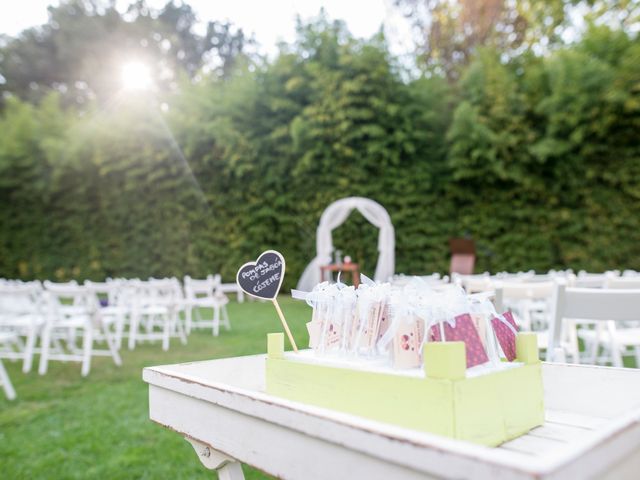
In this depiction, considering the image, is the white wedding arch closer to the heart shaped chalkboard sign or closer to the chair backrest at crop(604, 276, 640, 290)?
the chair backrest at crop(604, 276, 640, 290)

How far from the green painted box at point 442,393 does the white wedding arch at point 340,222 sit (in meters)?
8.56

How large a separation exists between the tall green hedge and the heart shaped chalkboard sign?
8799 millimetres

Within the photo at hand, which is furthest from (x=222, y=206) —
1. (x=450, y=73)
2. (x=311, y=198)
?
(x=450, y=73)

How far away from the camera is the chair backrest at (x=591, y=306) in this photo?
156cm

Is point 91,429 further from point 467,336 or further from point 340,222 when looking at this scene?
point 340,222

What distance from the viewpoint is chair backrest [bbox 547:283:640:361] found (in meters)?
1.56

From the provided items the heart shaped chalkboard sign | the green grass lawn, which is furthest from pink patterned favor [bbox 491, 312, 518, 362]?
the green grass lawn

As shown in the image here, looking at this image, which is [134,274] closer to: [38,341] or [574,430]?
[38,341]

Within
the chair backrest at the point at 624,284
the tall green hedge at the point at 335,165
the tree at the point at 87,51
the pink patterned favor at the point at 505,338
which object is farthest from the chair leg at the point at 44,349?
the tree at the point at 87,51

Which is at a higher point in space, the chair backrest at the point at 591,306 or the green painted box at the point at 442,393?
the chair backrest at the point at 591,306

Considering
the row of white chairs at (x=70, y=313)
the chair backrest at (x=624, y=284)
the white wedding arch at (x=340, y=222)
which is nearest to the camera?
the chair backrest at (x=624, y=284)

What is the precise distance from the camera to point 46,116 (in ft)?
43.2

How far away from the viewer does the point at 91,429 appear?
9.20 feet

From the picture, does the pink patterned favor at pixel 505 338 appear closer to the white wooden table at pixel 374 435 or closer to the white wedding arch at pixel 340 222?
the white wooden table at pixel 374 435
